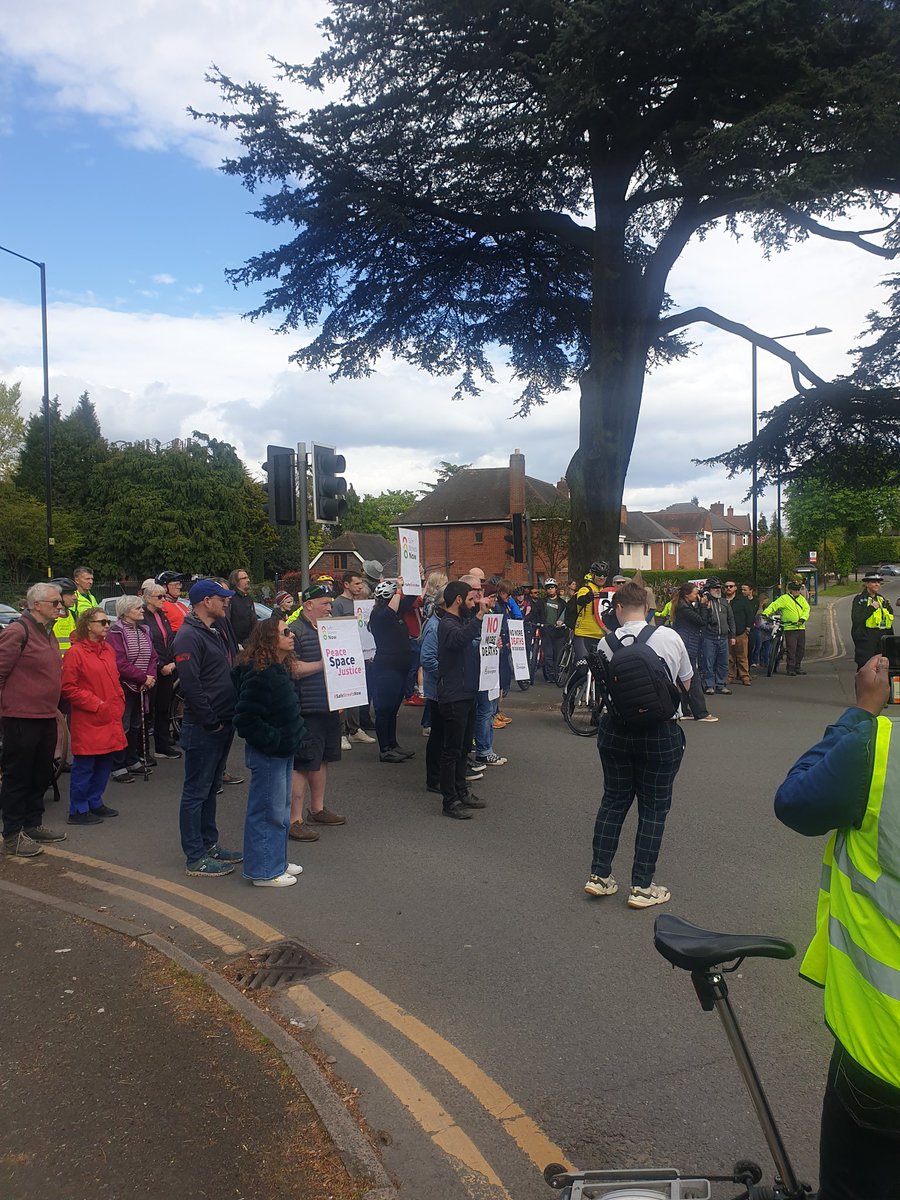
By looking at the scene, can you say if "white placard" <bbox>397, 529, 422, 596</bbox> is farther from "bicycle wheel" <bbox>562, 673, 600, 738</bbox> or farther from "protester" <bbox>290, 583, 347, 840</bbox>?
"protester" <bbox>290, 583, 347, 840</bbox>

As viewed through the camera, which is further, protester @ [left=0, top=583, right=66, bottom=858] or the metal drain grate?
protester @ [left=0, top=583, right=66, bottom=858]

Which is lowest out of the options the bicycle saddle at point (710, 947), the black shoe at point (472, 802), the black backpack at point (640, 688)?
the black shoe at point (472, 802)

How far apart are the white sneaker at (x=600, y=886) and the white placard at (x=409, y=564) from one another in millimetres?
5235

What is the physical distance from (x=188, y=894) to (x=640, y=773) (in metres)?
3.06

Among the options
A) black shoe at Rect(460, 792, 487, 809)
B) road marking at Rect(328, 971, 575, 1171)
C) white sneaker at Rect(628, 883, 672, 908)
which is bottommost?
road marking at Rect(328, 971, 575, 1171)

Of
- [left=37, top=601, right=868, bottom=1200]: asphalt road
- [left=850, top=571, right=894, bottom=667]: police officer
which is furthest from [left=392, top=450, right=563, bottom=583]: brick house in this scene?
[left=37, top=601, right=868, bottom=1200]: asphalt road

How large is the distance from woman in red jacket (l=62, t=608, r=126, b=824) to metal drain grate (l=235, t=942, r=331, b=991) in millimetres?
3334

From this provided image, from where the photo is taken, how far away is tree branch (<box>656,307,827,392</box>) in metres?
19.2

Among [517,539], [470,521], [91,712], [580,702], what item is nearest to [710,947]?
[91,712]

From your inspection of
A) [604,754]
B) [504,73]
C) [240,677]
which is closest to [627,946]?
[604,754]

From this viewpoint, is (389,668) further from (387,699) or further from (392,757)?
(392,757)

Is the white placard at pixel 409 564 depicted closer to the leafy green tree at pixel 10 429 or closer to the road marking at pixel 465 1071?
the road marking at pixel 465 1071

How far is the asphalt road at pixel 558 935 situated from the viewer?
3.51m

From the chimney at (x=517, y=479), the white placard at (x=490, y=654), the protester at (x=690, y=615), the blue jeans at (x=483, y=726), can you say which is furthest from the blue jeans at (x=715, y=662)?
the chimney at (x=517, y=479)
